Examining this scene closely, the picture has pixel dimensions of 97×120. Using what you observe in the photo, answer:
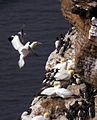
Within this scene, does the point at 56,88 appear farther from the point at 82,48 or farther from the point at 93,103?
the point at 82,48

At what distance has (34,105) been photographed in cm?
2877

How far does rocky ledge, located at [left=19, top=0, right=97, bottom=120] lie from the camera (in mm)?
23125

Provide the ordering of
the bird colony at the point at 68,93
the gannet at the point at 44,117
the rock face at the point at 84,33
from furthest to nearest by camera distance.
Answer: the gannet at the point at 44,117
the bird colony at the point at 68,93
the rock face at the point at 84,33

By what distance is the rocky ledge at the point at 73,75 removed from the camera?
75.9 ft

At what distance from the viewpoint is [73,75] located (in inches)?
1192

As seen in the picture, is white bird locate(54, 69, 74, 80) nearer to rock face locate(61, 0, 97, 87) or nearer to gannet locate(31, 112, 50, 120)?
gannet locate(31, 112, 50, 120)

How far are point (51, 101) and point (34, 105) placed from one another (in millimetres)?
1310

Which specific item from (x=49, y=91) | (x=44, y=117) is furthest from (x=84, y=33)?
(x=49, y=91)

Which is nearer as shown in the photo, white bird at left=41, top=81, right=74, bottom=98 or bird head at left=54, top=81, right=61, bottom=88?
white bird at left=41, top=81, right=74, bottom=98

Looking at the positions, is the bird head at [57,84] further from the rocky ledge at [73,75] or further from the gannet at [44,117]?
the gannet at [44,117]

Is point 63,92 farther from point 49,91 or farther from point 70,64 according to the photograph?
point 70,64

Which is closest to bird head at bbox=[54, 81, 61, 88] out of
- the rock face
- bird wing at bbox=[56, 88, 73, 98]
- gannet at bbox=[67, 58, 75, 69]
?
bird wing at bbox=[56, 88, 73, 98]

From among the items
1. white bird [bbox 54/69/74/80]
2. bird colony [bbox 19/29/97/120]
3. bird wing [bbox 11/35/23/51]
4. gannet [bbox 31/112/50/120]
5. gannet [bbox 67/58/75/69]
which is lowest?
gannet [bbox 31/112/50/120]

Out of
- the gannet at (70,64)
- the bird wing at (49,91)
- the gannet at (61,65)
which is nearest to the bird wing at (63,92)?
the bird wing at (49,91)
